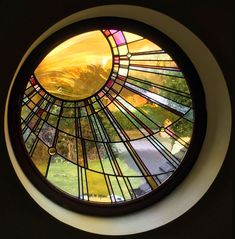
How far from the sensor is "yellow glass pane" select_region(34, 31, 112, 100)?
4.88 feet

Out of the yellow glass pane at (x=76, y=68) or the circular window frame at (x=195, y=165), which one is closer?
the circular window frame at (x=195, y=165)

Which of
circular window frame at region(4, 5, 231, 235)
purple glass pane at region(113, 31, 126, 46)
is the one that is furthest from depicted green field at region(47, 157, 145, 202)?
purple glass pane at region(113, 31, 126, 46)

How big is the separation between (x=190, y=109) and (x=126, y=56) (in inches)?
14.9

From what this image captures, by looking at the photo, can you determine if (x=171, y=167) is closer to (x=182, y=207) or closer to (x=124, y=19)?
(x=182, y=207)

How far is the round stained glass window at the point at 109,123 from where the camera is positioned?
57.7 inches

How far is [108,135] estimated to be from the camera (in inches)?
62.1

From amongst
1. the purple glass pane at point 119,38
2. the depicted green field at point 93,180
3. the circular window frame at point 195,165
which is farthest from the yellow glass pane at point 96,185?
the purple glass pane at point 119,38

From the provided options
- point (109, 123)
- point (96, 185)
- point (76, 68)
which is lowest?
point (96, 185)

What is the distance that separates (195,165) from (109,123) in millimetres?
444

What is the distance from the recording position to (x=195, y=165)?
1.45m

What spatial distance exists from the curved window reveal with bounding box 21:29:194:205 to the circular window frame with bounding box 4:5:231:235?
0.29 feet

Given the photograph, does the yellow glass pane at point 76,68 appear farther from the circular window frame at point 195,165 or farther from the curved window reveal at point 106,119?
the circular window frame at point 195,165

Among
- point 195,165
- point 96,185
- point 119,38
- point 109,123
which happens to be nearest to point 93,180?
point 96,185

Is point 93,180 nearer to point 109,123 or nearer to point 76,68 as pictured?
point 109,123
